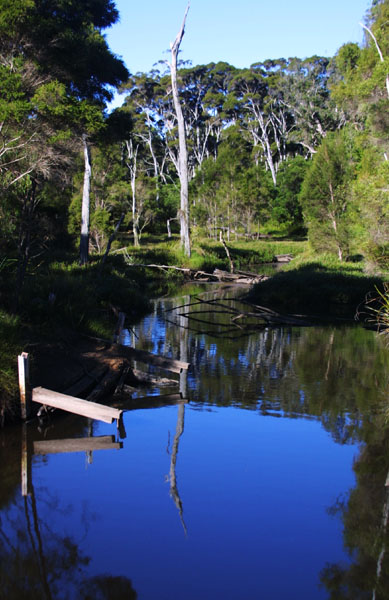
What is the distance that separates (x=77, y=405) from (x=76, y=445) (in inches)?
26.5

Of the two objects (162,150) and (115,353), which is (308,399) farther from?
(162,150)

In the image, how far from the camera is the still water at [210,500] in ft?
16.2

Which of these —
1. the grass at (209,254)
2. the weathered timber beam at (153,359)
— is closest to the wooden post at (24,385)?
the weathered timber beam at (153,359)

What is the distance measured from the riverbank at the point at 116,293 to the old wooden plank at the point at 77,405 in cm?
44

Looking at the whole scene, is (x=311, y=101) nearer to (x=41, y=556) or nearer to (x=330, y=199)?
(x=330, y=199)

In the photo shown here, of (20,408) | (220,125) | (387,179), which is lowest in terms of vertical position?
(20,408)

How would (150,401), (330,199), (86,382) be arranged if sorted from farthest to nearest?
(330,199)
(150,401)
(86,382)

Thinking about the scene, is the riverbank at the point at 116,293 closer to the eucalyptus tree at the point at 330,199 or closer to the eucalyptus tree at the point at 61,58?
the eucalyptus tree at the point at 330,199

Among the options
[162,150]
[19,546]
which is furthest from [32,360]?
[162,150]

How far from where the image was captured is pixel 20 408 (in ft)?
26.5

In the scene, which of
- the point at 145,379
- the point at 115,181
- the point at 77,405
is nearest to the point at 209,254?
the point at 115,181

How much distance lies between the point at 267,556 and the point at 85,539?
1.72 meters

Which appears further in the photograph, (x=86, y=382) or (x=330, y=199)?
(x=330, y=199)

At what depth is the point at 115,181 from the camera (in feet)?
A: 140
